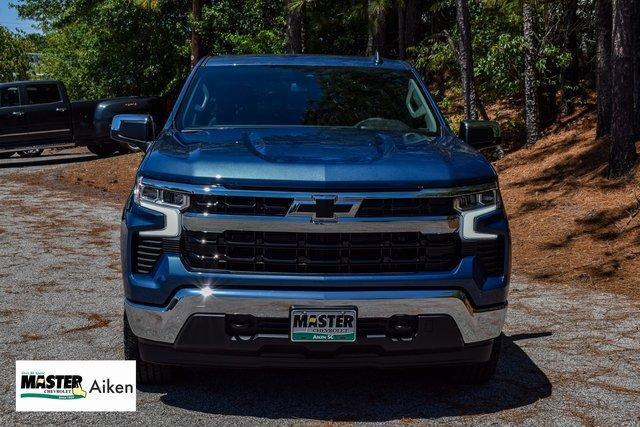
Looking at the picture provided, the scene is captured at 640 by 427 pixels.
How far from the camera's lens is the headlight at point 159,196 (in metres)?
4.46

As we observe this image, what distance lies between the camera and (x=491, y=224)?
4.62 meters

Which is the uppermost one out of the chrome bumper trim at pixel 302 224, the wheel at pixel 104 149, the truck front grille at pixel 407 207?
the truck front grille at pixel 407 207

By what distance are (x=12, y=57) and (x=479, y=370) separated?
67054mm

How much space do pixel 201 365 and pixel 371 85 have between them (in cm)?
242

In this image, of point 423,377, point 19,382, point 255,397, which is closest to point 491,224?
point 423,377

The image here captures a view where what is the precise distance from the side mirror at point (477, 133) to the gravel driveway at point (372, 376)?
1.33 metres

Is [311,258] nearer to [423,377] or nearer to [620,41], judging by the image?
[423,377]

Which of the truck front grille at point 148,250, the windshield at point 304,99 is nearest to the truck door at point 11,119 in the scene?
the windshield at point 304,99

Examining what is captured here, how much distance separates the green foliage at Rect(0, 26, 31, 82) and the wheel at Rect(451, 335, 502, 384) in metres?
65.2

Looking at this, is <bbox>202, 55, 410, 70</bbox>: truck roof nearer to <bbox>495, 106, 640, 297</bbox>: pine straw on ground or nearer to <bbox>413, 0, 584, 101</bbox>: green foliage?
<bbox>495, 106, 640, 297</bbox>: pine straw on ground

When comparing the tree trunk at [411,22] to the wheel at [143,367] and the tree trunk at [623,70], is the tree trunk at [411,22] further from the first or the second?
the wheel at [143,367]

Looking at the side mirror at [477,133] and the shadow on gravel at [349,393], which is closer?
the shadow on gravel at [349,393]

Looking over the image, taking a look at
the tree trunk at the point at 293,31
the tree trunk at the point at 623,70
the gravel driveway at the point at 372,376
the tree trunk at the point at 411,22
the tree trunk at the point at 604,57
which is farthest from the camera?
the tree trunk at the point at 411,22

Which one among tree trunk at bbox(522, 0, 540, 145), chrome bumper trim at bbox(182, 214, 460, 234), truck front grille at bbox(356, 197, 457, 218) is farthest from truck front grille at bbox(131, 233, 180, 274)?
tree trunk at bbox(522, 0, 540, 145)
